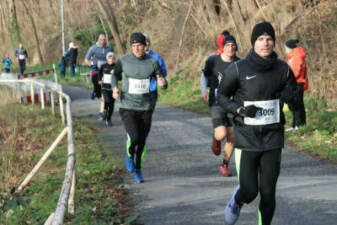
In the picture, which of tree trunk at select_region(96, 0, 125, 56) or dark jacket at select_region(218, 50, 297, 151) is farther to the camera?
tree trunk at select_region(96, 0, 125, 56)

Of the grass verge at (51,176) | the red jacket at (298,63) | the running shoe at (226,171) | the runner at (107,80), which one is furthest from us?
the runner at (107,80)

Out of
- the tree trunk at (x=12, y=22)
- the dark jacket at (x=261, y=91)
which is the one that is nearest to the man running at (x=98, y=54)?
the tree trunk at (x=12, y=22)

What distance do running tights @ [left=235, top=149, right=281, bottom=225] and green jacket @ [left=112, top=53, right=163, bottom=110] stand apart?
107 inches

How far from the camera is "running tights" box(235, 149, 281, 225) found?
15.5ft

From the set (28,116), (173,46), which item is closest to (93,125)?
(28,116)

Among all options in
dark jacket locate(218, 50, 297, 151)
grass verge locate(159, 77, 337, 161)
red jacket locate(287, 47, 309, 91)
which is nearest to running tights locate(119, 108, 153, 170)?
dark jacket locate(218, 50, 297, 151)

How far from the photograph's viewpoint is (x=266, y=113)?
4.77 m

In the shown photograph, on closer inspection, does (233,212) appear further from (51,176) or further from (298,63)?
(298,63)

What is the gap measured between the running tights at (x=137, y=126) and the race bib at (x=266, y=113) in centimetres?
280

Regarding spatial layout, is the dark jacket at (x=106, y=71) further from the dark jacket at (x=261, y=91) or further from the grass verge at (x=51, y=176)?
the dark jacket at (x=261, y=91)

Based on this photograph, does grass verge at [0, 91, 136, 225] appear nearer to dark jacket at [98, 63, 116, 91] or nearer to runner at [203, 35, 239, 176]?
dark jacket at [98, 63, 116, 91]

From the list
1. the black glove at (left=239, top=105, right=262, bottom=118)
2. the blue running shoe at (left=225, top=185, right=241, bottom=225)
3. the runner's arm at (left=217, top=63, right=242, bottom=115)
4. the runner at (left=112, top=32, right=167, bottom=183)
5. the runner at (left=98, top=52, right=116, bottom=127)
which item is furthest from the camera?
the runner at (left=98, top=52, right=116, bottom=127)

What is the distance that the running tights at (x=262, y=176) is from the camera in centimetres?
471

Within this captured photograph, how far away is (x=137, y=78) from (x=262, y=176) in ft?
9.96
